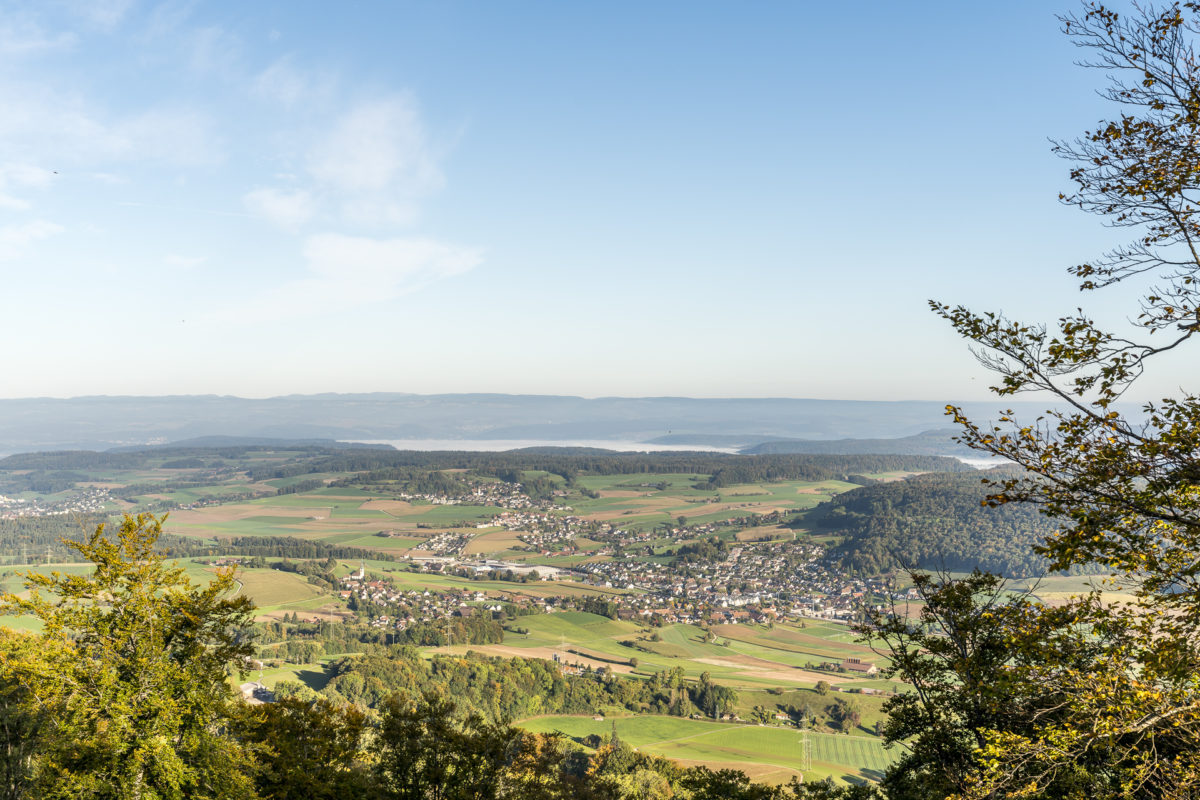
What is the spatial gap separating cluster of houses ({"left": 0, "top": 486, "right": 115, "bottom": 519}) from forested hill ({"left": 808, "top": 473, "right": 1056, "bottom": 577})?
7181 inches

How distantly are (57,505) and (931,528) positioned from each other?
8630 inches

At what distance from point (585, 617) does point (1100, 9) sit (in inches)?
3798

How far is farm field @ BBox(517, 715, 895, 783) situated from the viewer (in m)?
47.3

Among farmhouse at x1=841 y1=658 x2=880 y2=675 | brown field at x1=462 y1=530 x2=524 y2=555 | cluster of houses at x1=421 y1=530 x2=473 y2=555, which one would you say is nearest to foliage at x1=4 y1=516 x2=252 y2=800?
farmhouse at x1=841 y1=658 x2=880 y2=675

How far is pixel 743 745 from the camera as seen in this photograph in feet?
173

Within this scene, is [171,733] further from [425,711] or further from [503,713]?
[503,713]

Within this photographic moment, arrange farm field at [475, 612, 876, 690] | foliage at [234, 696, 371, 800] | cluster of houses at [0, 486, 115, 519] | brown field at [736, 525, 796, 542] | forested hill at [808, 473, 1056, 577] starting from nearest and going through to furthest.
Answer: foliage at [234, 696, 371, 800] < farm field at [475, 612, 876, 690] < forested hill at [808, 473, 1056, 577] < brown field at [736, 525, 796, 542] < cluster of houses at [0, 486, 115, 519]

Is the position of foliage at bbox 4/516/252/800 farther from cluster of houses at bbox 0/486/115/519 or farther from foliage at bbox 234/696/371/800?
cluster of houses at bbox 0/486/115/519

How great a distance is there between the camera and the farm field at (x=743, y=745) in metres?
47.3

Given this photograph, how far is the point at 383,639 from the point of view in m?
84.3

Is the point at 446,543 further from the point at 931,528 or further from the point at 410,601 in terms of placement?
the point at 931,528

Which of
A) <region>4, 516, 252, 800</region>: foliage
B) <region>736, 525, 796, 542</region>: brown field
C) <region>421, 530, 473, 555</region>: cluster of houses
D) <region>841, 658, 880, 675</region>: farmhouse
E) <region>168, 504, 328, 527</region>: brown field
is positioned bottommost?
<region>421, 530, 473, 555</region>: cluster of houses

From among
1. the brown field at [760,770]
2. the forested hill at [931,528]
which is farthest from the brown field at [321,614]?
the forested hill at [931,528]

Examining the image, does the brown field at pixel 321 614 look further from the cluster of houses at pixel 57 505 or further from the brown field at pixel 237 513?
the cluster of houses at pixel 57 505
